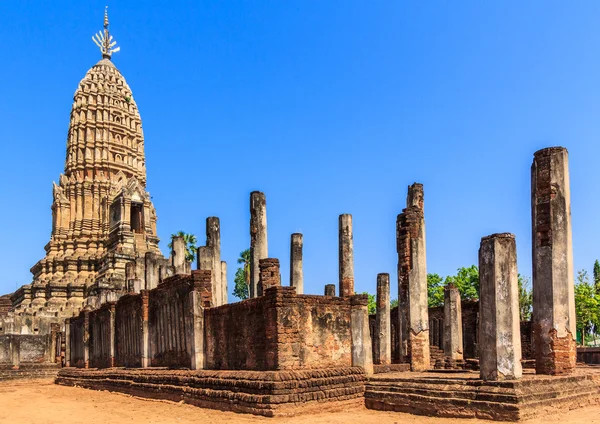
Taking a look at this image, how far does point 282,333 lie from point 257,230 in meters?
7.15

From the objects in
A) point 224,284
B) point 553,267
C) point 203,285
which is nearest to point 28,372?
point 224,284

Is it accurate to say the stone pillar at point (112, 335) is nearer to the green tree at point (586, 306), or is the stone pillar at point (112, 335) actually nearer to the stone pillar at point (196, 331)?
the stone pillar at point (196, 331)

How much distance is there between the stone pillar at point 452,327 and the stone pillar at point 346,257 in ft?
9.41

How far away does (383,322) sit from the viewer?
1966cm

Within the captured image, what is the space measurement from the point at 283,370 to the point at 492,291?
3.92 metres

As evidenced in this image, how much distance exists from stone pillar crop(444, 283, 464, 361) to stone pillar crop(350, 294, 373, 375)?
531 centimetres

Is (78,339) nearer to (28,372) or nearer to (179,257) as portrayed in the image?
(28,372)

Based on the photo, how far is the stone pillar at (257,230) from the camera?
62.7ft

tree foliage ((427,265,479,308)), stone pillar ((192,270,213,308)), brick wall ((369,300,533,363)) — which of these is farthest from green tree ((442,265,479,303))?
stone pillar ((192,270,213,308))

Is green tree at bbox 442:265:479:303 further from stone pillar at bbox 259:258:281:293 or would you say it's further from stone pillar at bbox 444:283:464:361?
stone pillar at bbox 259:258:281:293

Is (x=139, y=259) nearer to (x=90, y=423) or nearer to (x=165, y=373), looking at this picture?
(x=165, y=373)

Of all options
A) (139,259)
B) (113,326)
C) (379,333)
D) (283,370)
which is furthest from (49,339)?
(283,370)

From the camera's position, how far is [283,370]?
39.4 ft

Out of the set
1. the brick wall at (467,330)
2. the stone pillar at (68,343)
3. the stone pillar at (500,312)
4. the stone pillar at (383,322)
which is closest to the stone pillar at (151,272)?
the stone pillar at (68,343)
